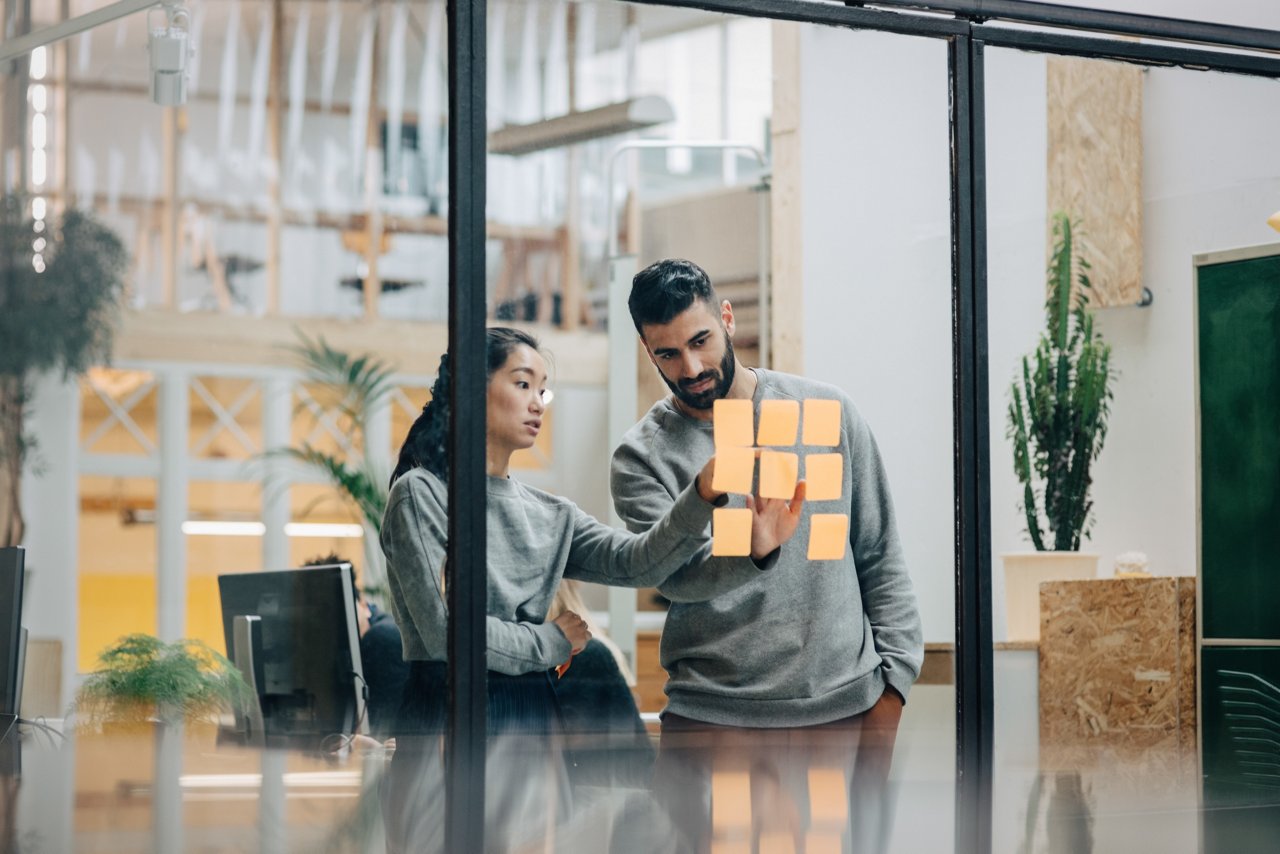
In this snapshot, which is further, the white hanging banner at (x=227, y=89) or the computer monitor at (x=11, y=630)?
the white hanging banner at (x=227, y=89)

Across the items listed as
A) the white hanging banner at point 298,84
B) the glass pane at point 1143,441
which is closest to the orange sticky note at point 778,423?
the glass pane at point 1143,441

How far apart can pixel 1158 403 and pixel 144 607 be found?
2.52 metres

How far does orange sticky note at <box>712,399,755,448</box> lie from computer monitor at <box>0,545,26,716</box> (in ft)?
5.03

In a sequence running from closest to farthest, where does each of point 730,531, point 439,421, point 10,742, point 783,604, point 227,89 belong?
point 10,742 < point 439,421 < point 730,531 < point 783,604 < point 227,89

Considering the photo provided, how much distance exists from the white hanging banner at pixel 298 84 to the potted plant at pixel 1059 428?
1847 millimetres

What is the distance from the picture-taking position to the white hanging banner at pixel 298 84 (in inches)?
163

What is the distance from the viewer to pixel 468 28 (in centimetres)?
374

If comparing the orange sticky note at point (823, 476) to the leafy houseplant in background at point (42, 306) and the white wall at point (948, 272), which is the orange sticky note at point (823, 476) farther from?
the leafy houseplant in background at point (42, 306)

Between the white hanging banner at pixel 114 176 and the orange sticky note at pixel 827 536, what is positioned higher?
the white hanging banner at pixel 114 176

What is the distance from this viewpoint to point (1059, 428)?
14.3 ft

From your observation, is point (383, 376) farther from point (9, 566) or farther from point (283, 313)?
point (9, 566)

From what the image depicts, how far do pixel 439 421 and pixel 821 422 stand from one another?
903 mm

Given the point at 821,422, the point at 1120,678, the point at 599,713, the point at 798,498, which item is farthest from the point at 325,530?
the point at 1120,678

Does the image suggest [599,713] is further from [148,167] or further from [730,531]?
[148,167]
